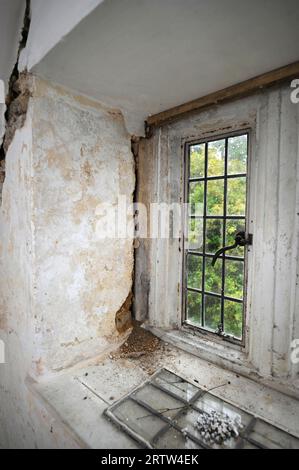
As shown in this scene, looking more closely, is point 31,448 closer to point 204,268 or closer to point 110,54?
point 204,268

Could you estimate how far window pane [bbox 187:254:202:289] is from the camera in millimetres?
1675

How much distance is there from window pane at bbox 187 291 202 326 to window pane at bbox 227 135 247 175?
89 cm

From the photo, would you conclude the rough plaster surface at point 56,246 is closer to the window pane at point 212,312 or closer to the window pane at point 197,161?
the window pane at point 197,161

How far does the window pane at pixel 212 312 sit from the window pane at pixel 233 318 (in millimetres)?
51

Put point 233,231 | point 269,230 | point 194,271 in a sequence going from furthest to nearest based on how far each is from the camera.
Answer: point 194,271 < point 233,231 < point 269,230

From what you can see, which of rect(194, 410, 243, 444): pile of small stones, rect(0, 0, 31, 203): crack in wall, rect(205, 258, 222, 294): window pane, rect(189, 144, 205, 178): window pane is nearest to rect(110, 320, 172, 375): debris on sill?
rect(194, 410, 243, 444): pile of small stones

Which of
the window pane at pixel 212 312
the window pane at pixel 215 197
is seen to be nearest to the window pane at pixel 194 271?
the window pane at pixel 212 312

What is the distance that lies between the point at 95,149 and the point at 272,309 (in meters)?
1.42

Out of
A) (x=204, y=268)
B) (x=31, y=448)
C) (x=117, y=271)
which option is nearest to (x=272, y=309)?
(x=204, y=268)

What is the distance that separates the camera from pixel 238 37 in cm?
96

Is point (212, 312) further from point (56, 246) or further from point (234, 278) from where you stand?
point (56, 246)

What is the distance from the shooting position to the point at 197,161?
5.47 feet

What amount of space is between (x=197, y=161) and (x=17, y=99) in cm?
117

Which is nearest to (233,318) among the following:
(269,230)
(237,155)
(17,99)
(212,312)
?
(212,312)
